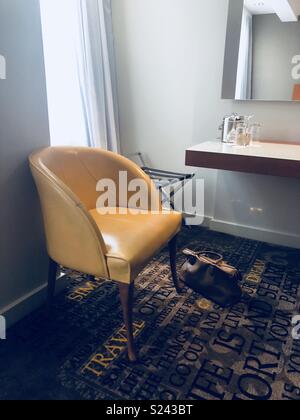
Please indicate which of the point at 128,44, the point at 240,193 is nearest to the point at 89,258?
the point at 240,193

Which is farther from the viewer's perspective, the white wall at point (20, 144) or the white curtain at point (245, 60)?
the white curtain at point (245, 60)

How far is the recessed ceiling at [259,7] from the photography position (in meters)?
2.00

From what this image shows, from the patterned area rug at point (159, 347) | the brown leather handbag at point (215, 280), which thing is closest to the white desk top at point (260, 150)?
the brown leather handbag at point (215, 280)

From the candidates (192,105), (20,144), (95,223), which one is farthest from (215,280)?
(192,105)

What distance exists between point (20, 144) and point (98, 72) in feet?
3.94

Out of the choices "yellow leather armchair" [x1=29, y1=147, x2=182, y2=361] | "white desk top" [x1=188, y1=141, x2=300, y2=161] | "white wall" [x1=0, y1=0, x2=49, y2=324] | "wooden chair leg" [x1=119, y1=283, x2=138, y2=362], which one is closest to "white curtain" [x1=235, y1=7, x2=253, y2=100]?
"white desk top" [x1=188, y1=141, x2=300, y2=161]

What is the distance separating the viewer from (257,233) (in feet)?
8.00

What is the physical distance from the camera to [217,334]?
4.81 ft

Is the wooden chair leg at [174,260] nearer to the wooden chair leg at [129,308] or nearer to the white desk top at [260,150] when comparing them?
the wooden chair leg at [129,308]

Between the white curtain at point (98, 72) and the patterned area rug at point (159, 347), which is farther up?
the white curtain at point (98, 72)

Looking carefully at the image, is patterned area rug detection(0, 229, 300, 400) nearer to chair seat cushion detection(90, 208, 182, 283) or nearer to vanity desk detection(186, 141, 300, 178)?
chair seat cushion detection(90, 208, 182, 283)

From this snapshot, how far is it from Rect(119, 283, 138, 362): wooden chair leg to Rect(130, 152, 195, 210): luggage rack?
1.09 m

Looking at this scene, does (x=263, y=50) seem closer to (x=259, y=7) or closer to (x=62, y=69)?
(x=259, y=7)
